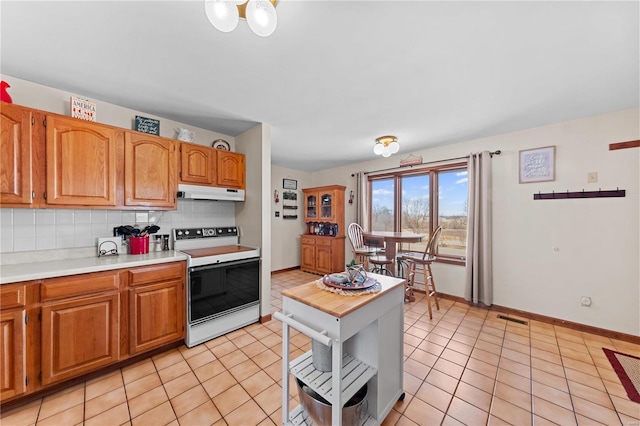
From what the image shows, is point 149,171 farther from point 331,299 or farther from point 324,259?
point 324,259

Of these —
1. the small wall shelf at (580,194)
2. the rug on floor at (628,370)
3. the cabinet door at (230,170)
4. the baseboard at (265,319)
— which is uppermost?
the cabinet door at (230,170)

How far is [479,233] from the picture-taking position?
10.5 ft

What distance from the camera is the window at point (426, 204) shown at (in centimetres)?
358

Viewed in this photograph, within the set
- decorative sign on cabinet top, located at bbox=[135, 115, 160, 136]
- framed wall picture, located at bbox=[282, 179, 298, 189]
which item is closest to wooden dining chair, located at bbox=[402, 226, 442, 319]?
framed wall picture, located at bbox=[282, 179, 298, 189]

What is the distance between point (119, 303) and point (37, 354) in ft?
1.62

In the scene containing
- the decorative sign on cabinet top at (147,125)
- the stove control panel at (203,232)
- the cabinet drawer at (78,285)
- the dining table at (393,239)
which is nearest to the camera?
the cabinet drawer at (78,285)

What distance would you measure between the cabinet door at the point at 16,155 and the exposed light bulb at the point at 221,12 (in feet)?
6.09

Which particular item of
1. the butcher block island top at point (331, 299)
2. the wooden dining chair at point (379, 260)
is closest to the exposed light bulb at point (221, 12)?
the butcher block island top at point (331, 299)

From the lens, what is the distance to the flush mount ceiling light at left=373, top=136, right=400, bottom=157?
9.98 feet

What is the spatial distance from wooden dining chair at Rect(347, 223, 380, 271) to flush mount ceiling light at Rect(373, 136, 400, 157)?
4.57ft

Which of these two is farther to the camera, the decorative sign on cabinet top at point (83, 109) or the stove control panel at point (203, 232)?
the stove control panel at point (203, 232)

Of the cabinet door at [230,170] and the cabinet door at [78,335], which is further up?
the cabinet door at [230,170]

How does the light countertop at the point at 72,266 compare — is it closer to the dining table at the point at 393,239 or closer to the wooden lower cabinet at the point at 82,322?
the wooden lower cabinet at the point at 82,322

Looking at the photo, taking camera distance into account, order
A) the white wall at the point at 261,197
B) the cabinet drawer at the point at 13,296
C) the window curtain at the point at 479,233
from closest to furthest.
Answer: the cabinet drawer at the point at 13,296
the white wall at the point at 261,197
the window curtain at the point at 479,233
